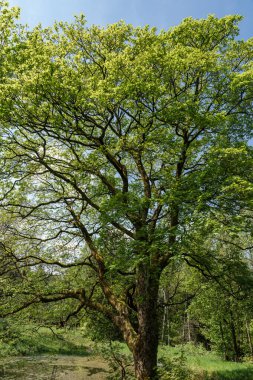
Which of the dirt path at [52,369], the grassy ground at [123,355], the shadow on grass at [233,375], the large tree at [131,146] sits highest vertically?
the large tree at [131,146]

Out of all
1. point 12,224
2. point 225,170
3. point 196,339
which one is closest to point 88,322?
point 12,224

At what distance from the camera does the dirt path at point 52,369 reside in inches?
790

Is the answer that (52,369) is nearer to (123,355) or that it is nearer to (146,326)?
(123,355)

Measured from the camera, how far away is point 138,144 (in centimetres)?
1389

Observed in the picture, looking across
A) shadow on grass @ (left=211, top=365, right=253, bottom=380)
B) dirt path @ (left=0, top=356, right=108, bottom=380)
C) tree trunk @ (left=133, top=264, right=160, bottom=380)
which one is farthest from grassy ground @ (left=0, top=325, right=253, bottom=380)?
dirt path @ (left=0, top=356, right=108, bottom=380)

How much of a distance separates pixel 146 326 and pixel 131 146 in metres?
7.66

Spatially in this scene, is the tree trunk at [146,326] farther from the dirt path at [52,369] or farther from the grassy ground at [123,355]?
the dirt path at [52,369]

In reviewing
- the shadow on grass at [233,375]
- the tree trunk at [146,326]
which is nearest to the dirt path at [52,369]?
the shadow on grass at [233,375]

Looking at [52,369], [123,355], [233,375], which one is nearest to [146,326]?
[123,355]

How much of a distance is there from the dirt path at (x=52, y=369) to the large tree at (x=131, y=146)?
25.3ft

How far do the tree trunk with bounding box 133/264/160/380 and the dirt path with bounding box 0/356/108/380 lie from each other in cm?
1010

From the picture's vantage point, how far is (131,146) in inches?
540

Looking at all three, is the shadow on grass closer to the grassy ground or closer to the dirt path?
the grassy ground

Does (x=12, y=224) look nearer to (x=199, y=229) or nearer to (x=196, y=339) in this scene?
(x=199, y=229)
